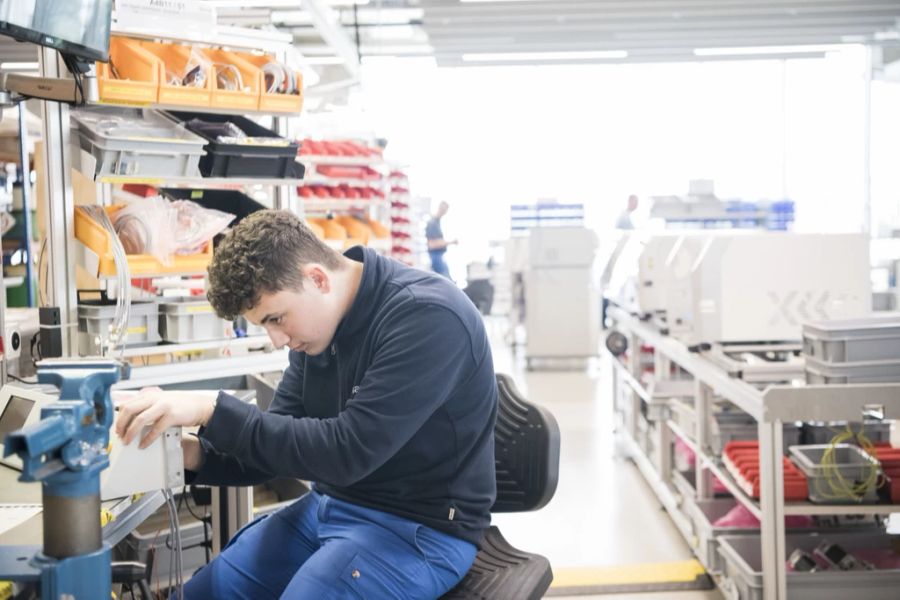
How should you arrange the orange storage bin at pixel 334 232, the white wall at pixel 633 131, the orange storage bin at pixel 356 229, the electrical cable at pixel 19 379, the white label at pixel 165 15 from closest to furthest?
Answer: 1. the electrical cable at pixel 19 379
2. the white label at pixel 165 15
3. the orange storage bin at pixel 334 232
4. the orange storage bin at pixel 356 229
5. the white wall at pixel 633 131

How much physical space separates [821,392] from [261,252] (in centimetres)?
203

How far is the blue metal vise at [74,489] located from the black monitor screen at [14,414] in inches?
33.8

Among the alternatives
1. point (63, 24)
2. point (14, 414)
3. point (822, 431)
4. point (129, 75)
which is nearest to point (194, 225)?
point (129, 75)

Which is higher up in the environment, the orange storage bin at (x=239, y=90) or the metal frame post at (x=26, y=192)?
the orange storage bin at (x=239, y=90)

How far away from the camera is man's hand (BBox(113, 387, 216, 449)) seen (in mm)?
1688

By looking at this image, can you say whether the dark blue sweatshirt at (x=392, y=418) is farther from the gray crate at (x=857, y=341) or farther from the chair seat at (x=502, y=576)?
the gray crate at (x=857, y=341)

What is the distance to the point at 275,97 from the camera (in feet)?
9.98

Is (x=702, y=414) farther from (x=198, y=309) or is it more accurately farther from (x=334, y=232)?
(x=198, y=309)

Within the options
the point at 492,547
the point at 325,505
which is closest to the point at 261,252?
the point at 325,505

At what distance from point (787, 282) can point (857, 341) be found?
2.06 feet

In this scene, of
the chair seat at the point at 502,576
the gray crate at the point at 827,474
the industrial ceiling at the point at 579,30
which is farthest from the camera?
the industrial ceiling at the point at 579,30

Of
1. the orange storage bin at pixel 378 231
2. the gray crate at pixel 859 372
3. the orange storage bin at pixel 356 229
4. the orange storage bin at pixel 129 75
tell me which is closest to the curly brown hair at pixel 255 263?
the orange storage bin at pixel 129 75

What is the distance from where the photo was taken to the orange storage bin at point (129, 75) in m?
2.66

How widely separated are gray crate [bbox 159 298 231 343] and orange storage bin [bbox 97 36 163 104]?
602 mm
